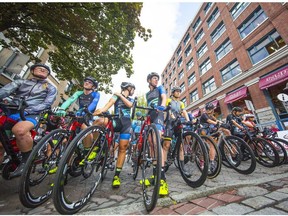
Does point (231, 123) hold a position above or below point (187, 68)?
below

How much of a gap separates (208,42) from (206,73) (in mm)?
4359

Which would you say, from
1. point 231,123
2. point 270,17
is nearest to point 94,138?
point 231,123

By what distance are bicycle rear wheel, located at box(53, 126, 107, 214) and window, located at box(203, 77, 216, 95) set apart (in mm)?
18515

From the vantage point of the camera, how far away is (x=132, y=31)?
23.1 ft

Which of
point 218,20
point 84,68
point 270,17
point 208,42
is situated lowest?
point 84,68

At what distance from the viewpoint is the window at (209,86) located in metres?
18.3

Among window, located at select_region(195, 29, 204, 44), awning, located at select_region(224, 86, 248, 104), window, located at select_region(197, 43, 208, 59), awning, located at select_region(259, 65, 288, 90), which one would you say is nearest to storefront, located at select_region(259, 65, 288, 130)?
awning, located at select_region(259, 65, 288, 90)

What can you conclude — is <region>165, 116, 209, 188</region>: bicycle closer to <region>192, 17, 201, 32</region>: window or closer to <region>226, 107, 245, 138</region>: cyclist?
<region>226, 107, 245, 138</region>: cyclist

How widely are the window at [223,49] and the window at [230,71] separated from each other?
171cm

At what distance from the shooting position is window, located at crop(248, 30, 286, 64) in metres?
11.3

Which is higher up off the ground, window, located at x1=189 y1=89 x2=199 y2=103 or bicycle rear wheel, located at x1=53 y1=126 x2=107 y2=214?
window, located at x1=189 y1=89 x2=199 y2=103

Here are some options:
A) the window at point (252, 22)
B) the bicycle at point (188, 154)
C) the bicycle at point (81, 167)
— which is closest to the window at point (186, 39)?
the window at point (252, 22)

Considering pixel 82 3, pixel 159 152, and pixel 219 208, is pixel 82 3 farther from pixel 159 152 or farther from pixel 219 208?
pixel 219 208

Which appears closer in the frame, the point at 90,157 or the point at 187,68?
the point at 90,157
